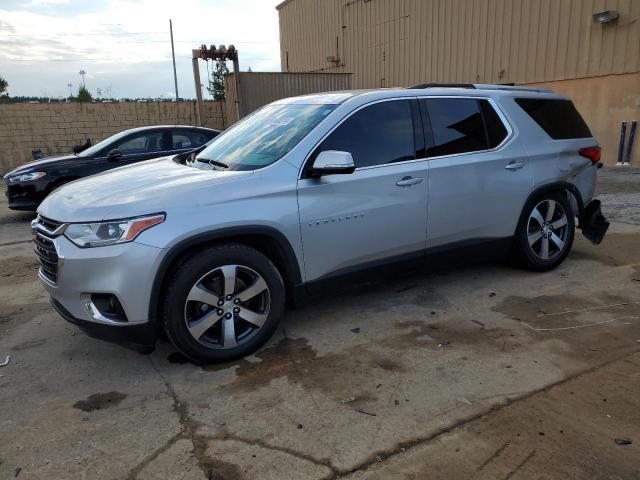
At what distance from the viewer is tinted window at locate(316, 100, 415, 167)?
3.72 m

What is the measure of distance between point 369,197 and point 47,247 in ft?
7.40

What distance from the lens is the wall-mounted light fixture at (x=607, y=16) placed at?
10445 mm

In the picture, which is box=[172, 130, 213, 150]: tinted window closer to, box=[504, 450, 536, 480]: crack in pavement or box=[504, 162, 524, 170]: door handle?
box=[504, 162, 524, 170]: door handle

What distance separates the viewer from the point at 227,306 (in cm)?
331

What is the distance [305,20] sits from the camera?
2306cm

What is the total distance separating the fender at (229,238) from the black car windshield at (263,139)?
50 cm

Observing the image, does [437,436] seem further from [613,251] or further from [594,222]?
[613,251]

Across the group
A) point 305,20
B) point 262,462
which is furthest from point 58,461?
point 305,20

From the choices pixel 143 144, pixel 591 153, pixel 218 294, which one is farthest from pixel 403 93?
pixel 143 144

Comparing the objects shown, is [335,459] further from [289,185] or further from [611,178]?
[611,178]

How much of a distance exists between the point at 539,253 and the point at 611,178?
6.63 m

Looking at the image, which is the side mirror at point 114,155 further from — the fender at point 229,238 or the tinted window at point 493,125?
the tinted window at point 493,125

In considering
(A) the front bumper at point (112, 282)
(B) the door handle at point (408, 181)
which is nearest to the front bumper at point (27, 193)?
(A) the front bumper at point (112, 282)

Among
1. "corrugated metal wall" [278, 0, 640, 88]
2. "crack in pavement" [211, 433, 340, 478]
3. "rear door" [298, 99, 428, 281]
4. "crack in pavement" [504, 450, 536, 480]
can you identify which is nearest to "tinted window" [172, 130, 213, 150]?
"rear door" [298, 99, 428, 281]
